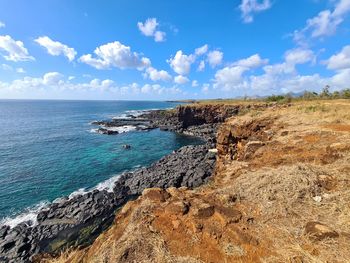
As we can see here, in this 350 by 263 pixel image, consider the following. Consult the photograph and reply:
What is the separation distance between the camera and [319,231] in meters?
5.29

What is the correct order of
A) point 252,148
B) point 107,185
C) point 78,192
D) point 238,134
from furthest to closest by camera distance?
point 107,185
point 78,192
point 238,134
point 252,148

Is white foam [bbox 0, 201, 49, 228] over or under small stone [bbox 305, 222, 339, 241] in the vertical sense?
under

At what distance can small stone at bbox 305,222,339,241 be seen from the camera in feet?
16.8

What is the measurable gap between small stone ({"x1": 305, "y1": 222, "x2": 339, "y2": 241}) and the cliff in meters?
0.02

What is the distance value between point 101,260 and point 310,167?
26.0 ft

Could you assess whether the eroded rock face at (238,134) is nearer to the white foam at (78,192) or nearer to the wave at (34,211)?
the wave at (34,211)

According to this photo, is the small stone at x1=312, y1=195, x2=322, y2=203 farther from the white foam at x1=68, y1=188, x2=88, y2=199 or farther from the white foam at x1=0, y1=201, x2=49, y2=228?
the white foam at x1=68, y1=188, x2=88, y2=199

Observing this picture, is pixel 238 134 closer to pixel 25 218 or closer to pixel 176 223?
pixel 176 223

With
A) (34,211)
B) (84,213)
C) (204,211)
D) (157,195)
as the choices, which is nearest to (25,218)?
(34,211)

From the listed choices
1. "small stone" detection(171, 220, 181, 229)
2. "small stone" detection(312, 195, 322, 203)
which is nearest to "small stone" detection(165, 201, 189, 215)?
"small stone" detection(171, 220, 181, 229)

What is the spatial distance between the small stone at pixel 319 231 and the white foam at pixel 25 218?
21878 millimetres

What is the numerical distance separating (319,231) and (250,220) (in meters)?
1.66

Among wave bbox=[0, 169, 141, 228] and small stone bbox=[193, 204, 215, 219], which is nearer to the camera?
small stone bbox=[193, 204, 215, 219]

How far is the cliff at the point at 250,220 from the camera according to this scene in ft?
16.8
